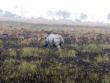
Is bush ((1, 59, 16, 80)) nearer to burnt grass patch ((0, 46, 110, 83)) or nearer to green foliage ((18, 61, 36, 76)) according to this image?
burnt grass patch ((0, 46, 110, 83))

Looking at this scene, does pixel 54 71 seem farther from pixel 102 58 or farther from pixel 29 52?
pixel 29 52

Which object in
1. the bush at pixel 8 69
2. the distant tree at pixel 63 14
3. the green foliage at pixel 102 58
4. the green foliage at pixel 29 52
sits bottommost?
the distant tree at pixel 63 14

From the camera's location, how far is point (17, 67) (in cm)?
1450

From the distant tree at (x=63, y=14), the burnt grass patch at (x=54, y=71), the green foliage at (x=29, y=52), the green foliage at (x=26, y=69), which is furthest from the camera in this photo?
the distant tree at (x=63, y=14)

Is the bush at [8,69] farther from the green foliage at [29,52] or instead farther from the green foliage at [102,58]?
the green foliage at [102,58]

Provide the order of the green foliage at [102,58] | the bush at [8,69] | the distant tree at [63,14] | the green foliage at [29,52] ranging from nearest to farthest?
the bush at [8,69]
the green foliage at [102,58]
the green foliage at [29,52]
the distant tree at [63,14]

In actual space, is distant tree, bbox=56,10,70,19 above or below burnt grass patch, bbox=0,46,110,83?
below

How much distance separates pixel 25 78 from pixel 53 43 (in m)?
9.99

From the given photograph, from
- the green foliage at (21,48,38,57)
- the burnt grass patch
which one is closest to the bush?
the burnt grass patch

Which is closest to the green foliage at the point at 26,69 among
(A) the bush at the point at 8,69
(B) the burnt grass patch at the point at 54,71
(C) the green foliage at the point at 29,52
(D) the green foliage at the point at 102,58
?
(B) the burnt grass patch at the point at 54,71

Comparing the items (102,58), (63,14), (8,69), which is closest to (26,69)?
(8,69)

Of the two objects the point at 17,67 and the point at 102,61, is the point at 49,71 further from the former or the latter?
the point at 102,61

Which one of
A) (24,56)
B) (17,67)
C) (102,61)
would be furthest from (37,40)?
(17,67)

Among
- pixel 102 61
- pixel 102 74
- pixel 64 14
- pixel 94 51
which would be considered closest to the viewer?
pixel 102 74
